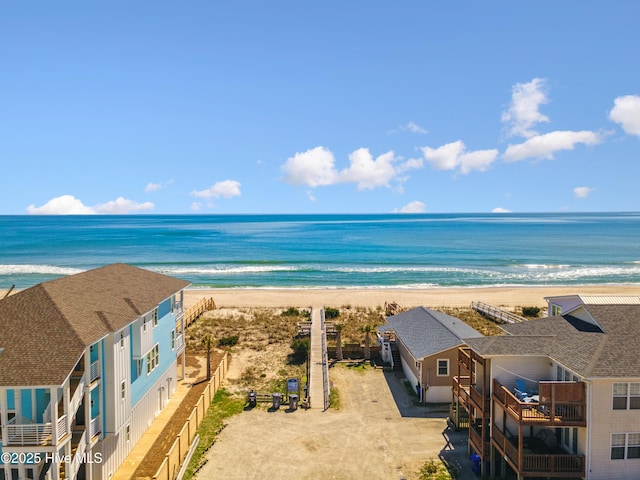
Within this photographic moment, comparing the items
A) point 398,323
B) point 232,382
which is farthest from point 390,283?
point 232,382

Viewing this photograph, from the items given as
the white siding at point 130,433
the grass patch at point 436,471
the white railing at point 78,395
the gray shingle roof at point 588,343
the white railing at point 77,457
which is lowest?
the grass patch at point 436,471

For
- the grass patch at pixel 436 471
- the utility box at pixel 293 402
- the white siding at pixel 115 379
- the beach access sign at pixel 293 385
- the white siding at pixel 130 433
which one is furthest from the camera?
the beach access sign at pixel 293 385

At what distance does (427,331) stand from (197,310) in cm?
2361

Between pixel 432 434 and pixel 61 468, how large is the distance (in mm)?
15475

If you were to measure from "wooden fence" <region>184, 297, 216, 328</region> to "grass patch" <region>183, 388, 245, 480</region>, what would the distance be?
15.2 metres

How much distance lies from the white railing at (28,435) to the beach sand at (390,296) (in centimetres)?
3596

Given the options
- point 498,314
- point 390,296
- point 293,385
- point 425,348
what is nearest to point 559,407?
point 425,348

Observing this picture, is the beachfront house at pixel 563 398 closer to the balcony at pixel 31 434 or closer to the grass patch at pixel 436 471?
the grass patch at pixel 436 471

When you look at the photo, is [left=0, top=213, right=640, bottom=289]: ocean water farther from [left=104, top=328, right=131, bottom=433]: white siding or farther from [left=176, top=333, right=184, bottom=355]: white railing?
[left=104, top=328, right=131, bottom=433]: white siding

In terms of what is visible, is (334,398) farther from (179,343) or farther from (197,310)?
(197,310)

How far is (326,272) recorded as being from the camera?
262 ft

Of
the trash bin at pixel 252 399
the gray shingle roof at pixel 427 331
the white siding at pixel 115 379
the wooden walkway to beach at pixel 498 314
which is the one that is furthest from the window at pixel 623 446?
the wooden walkway to beach at pixel 498 314

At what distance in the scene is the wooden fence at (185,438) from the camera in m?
17.0

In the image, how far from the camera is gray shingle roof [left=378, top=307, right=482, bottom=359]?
27.0m
